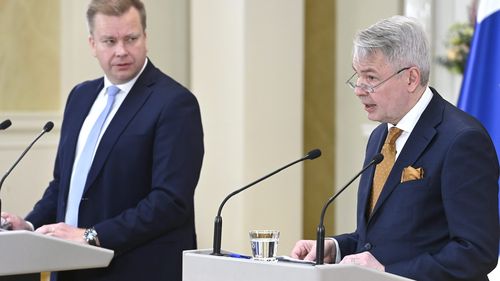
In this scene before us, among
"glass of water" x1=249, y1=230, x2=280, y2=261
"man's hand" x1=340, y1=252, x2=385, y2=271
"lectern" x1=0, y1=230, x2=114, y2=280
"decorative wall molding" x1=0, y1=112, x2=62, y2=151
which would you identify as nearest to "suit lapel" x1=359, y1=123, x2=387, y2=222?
"man's hand" x1=340, y1=252, x2=385, y2=271

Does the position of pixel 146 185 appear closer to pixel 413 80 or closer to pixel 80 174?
pixel 80 174

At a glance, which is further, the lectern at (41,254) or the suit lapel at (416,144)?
the lectern at (41,254)

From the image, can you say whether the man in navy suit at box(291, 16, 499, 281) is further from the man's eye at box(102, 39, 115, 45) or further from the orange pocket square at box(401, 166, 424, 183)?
the man's eye at box(102, 39, 115, 45)

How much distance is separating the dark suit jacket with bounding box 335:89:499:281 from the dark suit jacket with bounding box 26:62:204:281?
90 centimetres

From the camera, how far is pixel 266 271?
2549 millimetres

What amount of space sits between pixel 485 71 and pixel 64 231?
206 centimetres

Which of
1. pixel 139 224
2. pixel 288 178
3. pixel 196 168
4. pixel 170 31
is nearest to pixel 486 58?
pixel 196 168

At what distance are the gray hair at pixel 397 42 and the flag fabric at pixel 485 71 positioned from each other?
1.67 m

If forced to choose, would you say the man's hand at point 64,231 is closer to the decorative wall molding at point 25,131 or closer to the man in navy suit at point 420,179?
the man in navy suit at point 420,179

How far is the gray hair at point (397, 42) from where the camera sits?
286 centimetres

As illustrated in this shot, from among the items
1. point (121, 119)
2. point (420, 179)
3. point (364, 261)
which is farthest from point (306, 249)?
point (121, 119)

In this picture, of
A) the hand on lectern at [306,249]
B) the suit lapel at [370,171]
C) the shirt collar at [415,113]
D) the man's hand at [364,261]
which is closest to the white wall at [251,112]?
the suit lapel at [370,171]

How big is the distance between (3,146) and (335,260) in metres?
3.68

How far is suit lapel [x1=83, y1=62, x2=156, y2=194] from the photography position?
3.74 metres
